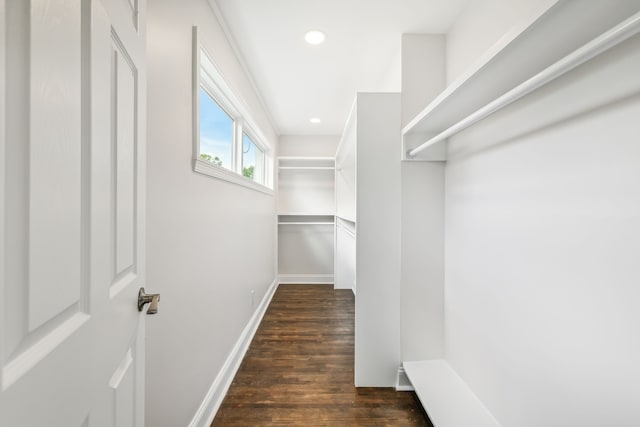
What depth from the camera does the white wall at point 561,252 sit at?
0.78 m

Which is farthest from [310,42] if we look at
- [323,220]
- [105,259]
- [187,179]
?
[323,220]

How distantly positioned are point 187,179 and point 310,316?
7.24 ft

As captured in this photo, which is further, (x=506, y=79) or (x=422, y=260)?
(x=422, y=260)

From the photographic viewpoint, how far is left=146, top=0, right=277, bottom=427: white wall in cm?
105

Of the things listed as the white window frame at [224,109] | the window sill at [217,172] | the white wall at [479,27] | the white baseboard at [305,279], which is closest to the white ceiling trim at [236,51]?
the white window frame at [224,109]

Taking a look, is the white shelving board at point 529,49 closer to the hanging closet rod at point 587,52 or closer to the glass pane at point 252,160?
the hanging closet rod at point 587,52

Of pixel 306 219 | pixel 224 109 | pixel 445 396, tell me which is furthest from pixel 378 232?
pixel 306 219

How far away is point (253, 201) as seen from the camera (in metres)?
2.65

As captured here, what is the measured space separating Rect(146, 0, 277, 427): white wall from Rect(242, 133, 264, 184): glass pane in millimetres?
1017

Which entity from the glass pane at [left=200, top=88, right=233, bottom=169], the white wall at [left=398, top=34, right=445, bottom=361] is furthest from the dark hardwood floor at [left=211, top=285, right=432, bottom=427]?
the glass pane at [left=200, top=88, right=233, bottom=169]

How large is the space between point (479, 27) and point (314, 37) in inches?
39.9

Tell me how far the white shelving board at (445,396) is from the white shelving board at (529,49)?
146cm

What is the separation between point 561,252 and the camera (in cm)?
96

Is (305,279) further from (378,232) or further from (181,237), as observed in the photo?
(181,237)
